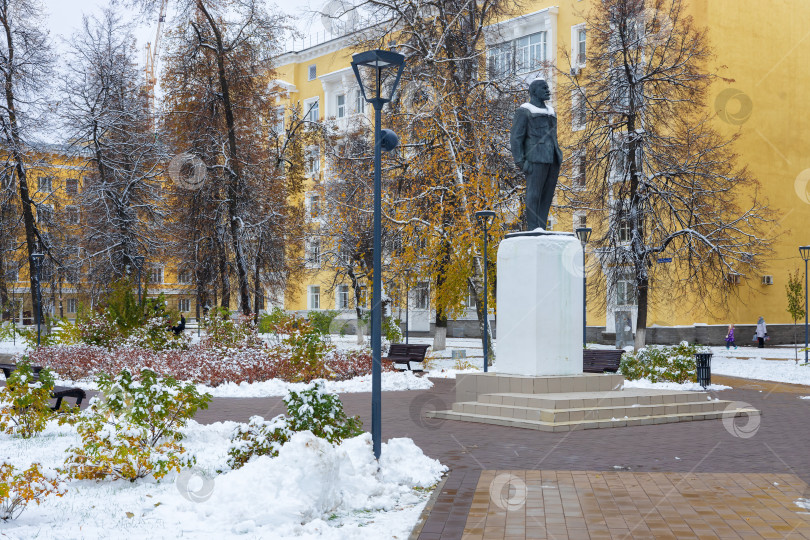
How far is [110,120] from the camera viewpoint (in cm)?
3253

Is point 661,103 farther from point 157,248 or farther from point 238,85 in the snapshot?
point 157,248

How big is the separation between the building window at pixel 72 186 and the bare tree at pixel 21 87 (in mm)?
5220

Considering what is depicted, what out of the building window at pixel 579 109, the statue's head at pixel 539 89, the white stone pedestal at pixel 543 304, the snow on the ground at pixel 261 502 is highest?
the building window at pixel 579 109

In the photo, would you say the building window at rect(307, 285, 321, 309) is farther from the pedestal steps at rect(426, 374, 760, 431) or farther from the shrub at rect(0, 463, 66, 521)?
the shrub at rect(0, 463, 66, 521)

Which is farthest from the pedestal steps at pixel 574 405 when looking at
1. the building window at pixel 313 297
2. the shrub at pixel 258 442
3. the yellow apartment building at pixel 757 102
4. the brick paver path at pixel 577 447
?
the building window at pixel 313 297

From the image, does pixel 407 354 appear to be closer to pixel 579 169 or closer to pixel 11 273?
pixel 579 169

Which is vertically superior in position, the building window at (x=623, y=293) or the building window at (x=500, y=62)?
the building window at (x=500, y=62)

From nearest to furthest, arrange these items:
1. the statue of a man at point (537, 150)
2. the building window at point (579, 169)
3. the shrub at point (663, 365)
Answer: the statue of a man at point (537, 150)
the shrub at point (663, 365)
the building window at point (579, 169)

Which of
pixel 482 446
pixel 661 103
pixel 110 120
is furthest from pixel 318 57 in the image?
pixel 482 446

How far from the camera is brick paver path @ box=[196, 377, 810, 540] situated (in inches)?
329

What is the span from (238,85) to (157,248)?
8.08 metres

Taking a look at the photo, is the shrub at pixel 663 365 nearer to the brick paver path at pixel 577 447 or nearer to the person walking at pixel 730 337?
the brick paver path at pixel 577 447

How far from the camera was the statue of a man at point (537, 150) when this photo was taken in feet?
46.6

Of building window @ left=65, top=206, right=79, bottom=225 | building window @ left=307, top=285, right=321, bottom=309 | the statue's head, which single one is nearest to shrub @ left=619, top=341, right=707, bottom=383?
the statue's head
